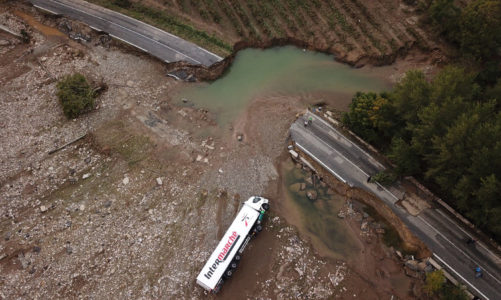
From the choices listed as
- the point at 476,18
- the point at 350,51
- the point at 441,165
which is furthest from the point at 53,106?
the point at 476,18

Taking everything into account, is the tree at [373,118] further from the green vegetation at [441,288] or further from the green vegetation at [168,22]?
the green vegetation at [168,22]

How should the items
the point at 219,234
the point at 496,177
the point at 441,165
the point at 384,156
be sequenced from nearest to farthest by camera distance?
the point at 496,177 → the point at 441,165 → the point at 219,234 → the point at 384,156

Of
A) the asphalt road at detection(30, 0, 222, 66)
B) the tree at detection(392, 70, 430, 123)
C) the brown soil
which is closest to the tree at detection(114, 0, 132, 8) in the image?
the asphalt road at detection(30, 0, 222, 66)

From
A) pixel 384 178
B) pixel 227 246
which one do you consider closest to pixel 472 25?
pixel 384 178

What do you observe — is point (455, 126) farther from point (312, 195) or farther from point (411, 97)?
point (312, 195)

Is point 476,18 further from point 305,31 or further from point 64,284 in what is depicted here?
point 64,284

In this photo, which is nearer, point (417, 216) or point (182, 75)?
→ point (417, 216)
